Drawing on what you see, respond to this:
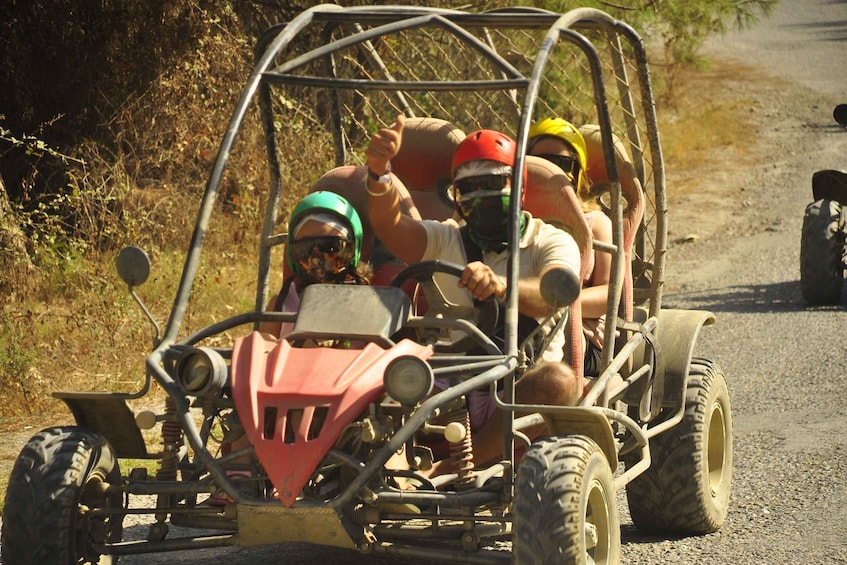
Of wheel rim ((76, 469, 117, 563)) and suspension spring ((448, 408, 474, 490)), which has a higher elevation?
suspension spring ((448, 408, 474, 490))

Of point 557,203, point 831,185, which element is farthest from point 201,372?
point 831,185

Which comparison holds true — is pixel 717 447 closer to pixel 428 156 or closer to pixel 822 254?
pixel 428 156

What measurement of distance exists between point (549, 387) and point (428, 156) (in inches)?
84.1

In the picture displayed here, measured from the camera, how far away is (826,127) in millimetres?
26000

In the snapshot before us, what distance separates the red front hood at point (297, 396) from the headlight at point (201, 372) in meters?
0.06

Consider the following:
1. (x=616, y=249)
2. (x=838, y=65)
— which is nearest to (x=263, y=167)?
(x=616, y=249)

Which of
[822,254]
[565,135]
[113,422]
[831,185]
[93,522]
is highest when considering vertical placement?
[565,135]

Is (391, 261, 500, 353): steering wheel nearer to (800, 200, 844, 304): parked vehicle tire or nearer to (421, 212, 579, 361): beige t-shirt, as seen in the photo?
(421, 212, 579, 361): beige t-shirt

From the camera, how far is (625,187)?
286 inches

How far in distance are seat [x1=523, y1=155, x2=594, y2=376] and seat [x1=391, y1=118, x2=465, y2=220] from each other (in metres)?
0.86

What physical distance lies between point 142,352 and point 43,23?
3.87 m

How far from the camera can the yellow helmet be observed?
6883 millimetres

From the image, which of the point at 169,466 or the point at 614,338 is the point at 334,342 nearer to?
the point at 169,466

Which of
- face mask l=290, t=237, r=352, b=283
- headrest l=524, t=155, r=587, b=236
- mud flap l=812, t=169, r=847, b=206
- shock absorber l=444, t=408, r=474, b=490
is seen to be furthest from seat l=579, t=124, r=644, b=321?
mud flap l=812, t=169, r=847, b=206
